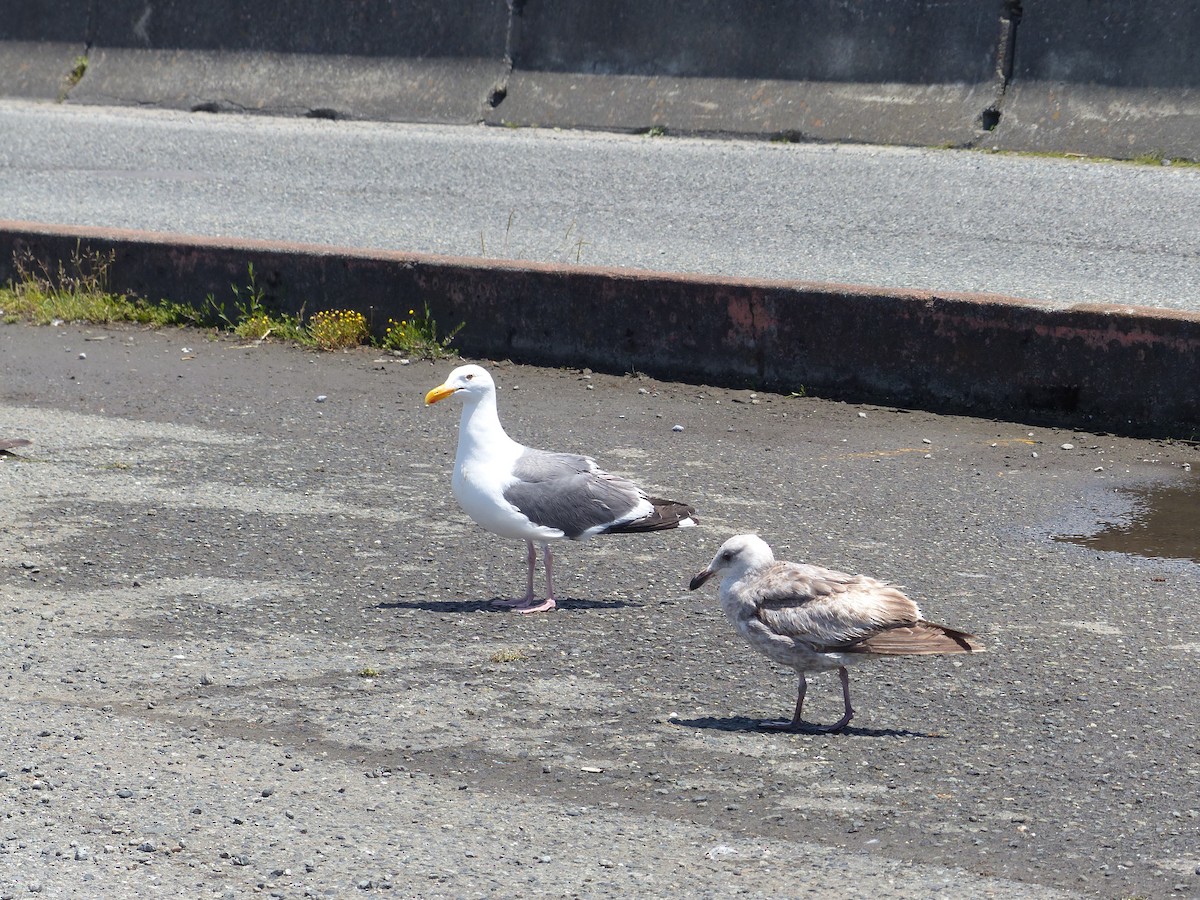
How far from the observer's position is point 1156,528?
7.13 metres

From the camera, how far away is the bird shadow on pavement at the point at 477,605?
6.04m

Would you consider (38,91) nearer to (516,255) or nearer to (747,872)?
(516,255)

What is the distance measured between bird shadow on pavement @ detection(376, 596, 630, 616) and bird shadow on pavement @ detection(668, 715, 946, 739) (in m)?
1.10

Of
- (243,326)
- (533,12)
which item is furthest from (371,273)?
(533,12)

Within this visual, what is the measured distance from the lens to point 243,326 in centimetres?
1070

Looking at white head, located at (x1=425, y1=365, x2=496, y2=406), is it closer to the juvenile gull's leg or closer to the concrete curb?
the juvenile gull's leg

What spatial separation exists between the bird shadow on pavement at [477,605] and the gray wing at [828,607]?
3.70ft

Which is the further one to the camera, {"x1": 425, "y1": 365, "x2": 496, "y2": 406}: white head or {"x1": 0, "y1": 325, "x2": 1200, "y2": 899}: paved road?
{"x1": 425, "y1": 365, "x2": 496, "y2": 406}: white head

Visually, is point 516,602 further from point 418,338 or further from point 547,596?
point 418,338

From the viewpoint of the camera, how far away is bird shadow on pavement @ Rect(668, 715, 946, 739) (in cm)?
491

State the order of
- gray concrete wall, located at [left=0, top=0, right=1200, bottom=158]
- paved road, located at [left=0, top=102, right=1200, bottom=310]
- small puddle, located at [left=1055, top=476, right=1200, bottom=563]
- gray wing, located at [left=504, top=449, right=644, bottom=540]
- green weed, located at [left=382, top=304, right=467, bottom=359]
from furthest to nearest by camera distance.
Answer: gray concrete wall, located at [left=0, top=0, right=1200, bottom=158] → paved road, located at [left=0, top=102, right=1200, bottom=310] → green weed, located at [left=382, top=304, right=467, bottom=359] → small puddle, located at [left=1055, top=476, right=1200, bottom=563] → gray wing, located at [left=504, top=449, right=644, bottom=540]

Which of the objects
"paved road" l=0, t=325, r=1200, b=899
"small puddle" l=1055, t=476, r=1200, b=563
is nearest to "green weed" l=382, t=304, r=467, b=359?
"paved road" l=0, t=325, r=1200, b=899

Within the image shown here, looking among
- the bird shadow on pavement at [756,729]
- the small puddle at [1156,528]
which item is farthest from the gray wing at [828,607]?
the small puddle at [1156,528]

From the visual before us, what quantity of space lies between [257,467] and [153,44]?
36.6 feet
